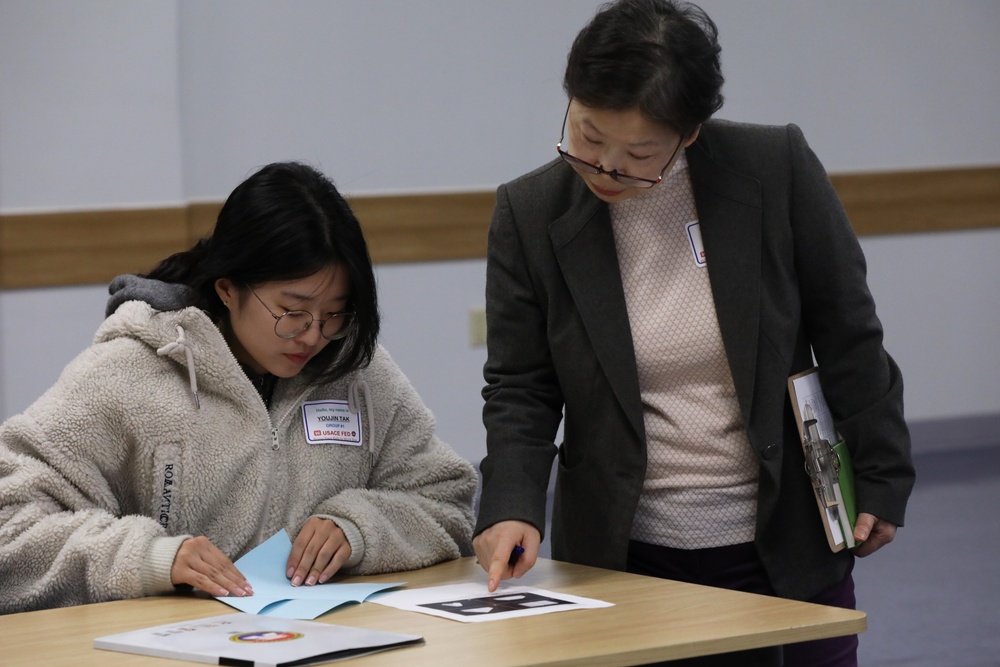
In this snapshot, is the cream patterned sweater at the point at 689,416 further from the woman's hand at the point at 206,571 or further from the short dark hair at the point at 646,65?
the woman's hand at the point at 206,571

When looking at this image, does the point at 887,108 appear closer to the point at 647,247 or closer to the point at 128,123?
the point at 128,123

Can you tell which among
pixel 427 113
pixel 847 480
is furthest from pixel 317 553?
pixel 427 113

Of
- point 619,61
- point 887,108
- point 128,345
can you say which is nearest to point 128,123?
point 128,345

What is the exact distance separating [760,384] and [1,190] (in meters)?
3.02

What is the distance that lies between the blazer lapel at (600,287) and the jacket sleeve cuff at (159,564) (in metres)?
0.63

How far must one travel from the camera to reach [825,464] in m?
1.74

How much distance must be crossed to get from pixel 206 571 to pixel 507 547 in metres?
0.40

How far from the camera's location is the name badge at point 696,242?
176 cm

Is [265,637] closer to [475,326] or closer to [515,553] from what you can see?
[515,553]

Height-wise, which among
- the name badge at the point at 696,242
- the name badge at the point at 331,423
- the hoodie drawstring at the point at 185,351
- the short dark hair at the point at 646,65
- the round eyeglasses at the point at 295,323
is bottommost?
the name badge at the point at 331,423

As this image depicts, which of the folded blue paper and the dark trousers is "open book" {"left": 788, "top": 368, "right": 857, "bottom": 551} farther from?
the folded blue paper

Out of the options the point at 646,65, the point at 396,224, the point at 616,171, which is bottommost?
the point at 616,171

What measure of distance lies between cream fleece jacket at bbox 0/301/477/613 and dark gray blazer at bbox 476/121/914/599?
0.18 metres

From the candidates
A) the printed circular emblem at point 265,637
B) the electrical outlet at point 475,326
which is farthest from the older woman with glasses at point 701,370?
the electrical outlet at point 475,326
